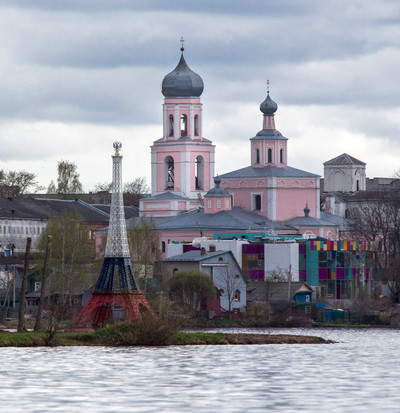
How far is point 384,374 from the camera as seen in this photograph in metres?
32.9

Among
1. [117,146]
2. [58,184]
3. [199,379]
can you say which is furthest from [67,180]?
[199,379]

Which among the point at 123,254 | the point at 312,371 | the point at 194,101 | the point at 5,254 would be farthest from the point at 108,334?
the point at 194,101

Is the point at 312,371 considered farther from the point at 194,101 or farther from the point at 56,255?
the point at 194,101

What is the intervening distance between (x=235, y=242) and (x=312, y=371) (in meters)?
46.6

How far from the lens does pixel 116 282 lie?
2459 inches

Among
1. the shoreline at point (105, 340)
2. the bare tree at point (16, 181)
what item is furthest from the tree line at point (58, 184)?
the shoreline at point (105, 340)

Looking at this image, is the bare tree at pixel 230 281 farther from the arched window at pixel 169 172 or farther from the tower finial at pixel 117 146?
the arched window at pixel 169 172

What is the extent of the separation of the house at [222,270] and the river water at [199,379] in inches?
1130

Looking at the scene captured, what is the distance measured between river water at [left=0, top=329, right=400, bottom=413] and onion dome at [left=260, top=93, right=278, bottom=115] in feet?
182

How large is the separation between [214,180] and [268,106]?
275 inches

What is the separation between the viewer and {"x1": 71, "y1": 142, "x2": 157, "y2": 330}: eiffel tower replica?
193 feet

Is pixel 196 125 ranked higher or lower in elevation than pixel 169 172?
higher

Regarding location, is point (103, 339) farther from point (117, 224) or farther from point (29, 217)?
point (29, 217)

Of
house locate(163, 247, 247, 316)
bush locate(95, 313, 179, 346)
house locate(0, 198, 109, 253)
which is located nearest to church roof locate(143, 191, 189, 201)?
house locate(0, 198, 109, 253)
